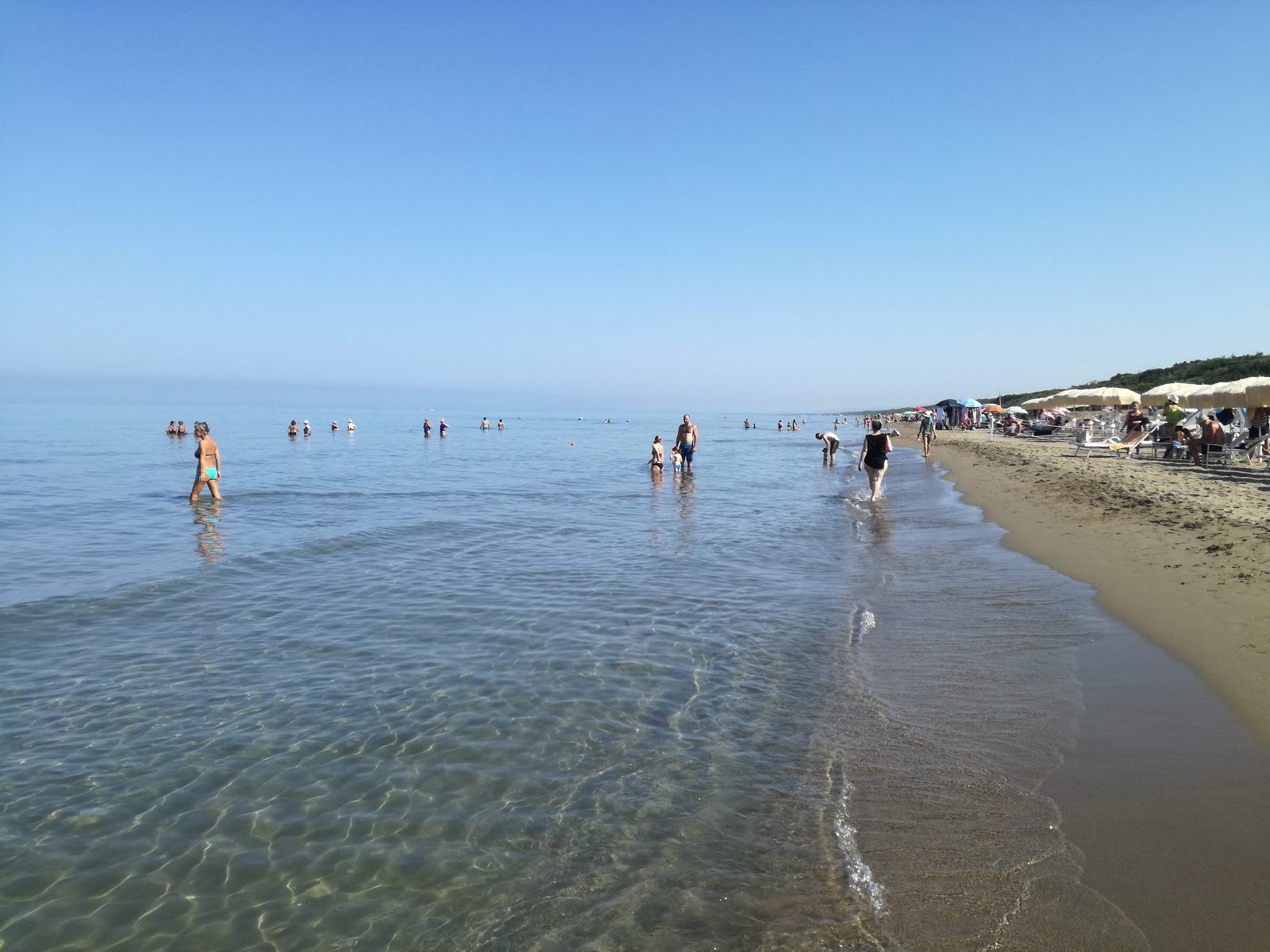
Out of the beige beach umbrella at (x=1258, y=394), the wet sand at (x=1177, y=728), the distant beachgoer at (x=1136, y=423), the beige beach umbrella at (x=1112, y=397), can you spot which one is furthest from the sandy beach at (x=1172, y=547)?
the beige beach umbrella at (x=1112, y=397)

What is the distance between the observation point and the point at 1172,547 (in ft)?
34.0

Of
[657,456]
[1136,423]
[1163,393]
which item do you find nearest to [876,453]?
[657,456]

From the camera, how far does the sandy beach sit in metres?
6.29

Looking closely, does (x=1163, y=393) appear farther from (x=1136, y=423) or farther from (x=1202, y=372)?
(x=1202, y=372)

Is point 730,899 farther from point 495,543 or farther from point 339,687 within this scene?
point 495,543

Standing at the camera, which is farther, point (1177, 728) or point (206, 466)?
point (206, 466)

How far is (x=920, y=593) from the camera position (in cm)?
921

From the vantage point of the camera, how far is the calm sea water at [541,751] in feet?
11.4

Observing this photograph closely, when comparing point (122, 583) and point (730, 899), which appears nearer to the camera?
point (730, 899)

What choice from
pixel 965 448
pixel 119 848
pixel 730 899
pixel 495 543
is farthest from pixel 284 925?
pixel 965 448

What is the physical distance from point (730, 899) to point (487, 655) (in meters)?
4.00

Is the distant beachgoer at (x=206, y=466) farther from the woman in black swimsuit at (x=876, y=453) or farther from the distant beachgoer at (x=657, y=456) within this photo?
the woman in black swimsuit at (x=876, y=453)

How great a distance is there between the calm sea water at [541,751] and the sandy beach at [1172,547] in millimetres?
702

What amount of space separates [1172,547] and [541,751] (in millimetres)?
9639
